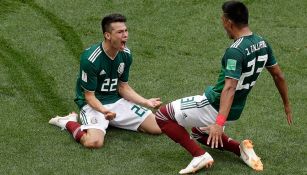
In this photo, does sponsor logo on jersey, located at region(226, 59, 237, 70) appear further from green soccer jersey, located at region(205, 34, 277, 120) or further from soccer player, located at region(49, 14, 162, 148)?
soccer player, located at region(49, 14, 162, 148)

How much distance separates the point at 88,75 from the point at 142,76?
67.6 inches

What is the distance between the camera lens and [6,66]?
27.6ft

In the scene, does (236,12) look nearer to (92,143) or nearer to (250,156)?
(250,156)

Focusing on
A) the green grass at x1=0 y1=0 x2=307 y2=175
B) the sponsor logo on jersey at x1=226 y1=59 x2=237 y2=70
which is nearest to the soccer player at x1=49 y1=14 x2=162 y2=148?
→ the green grass at x1=0 y1=0 x2=307 y2=175

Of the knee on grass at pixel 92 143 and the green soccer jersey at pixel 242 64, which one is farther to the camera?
the knee on grass at pixel 92 143

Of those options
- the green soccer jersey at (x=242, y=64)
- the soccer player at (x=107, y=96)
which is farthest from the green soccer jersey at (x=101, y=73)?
the green soccer jersey at (x=242, y=64)

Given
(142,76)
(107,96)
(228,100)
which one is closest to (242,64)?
(228,100)

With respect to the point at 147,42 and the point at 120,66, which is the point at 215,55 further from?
the point at 120,66

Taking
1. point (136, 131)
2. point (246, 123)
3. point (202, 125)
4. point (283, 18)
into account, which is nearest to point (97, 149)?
point (136, 131)

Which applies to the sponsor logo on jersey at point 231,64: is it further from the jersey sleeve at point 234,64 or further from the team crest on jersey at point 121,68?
the team crest on jersey at point 121,68

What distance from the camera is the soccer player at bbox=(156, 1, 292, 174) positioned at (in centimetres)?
551

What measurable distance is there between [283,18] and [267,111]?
10.5 feet

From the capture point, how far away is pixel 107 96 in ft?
22.6

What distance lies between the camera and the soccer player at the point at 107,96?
647 centimetres
